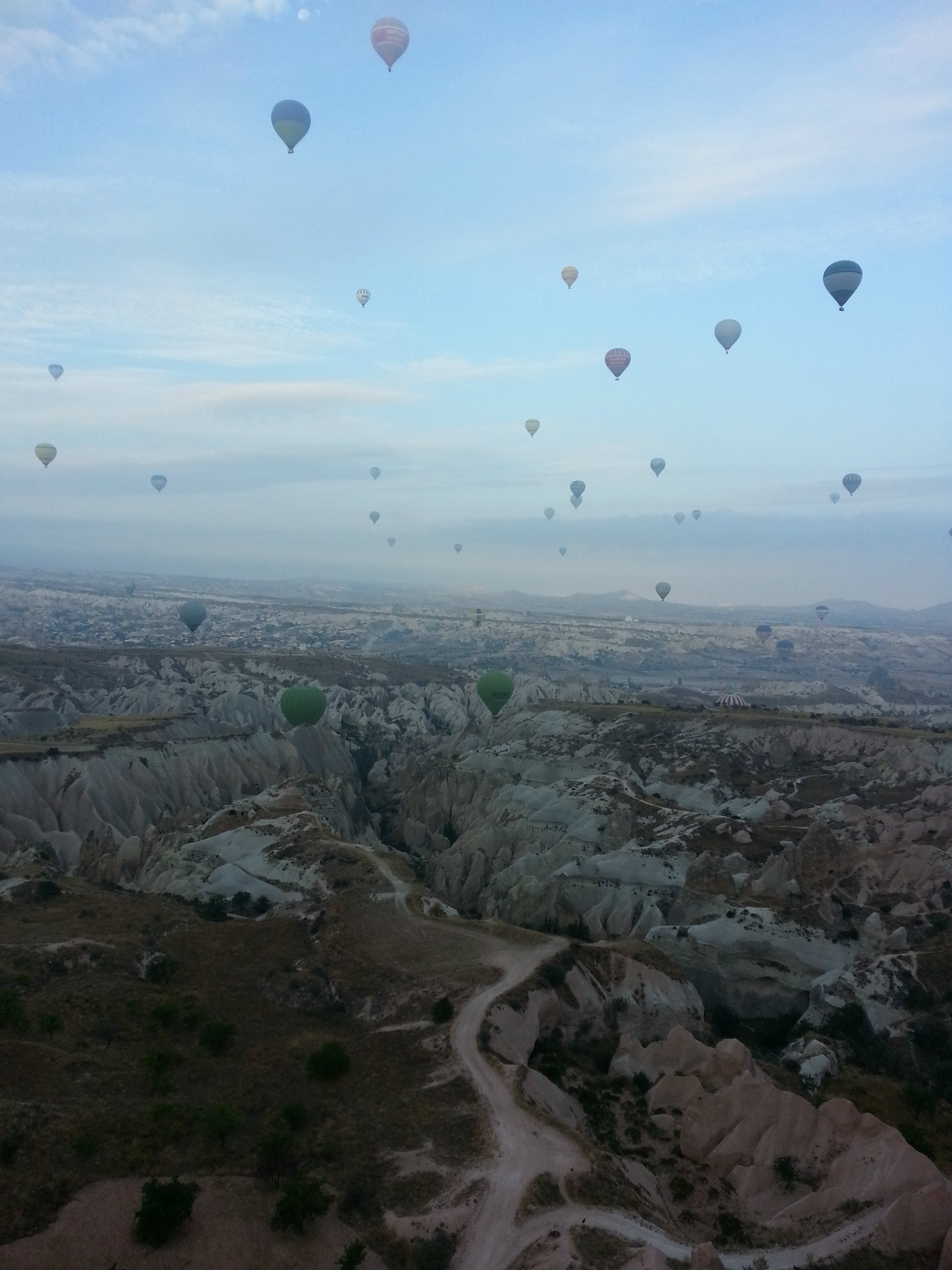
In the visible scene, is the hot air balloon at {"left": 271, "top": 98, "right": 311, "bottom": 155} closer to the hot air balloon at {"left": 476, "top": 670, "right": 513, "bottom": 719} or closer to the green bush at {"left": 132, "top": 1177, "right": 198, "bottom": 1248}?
the hot air balloon at {"left": 476, "top": 670, "right": 513, "bottom": 719}

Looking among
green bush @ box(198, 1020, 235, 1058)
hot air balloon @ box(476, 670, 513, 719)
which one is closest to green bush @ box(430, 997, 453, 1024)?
green bush @ box(198, 1020, 235, 1058)

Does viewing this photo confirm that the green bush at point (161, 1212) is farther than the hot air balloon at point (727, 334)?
No

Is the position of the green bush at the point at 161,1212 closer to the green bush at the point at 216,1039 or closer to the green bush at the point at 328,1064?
Result: the green bush at the point at 328,1064

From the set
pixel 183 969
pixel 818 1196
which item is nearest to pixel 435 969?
pixel 183 969

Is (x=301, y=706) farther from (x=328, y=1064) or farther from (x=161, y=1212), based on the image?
(x=161, y=1212)

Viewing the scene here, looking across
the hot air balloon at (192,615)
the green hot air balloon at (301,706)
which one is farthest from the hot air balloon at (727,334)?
the hot air balloon at (192,615)
